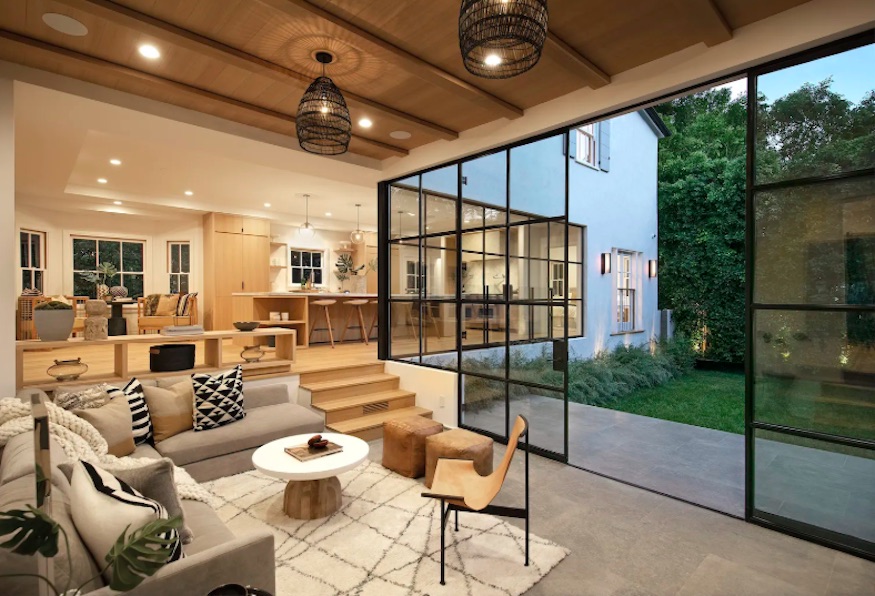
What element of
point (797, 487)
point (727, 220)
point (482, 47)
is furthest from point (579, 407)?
point (727, 220)

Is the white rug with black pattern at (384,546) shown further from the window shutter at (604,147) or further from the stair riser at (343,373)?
the window shutter at (604,147)

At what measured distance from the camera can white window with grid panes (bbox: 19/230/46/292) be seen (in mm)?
7285

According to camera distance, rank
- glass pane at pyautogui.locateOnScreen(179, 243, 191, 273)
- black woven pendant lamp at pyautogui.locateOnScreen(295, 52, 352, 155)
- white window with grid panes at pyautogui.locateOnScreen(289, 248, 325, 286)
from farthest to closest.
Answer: white window with grid panes at pyautogui.locateOnScreen(289, 248, 325, 286)
glass pane at pyautogui.locateOnScreen(179, 243, 191, 273)
black woven pendant lamp at pyautogui.locateOnScreen(295, 52, 352, 155)

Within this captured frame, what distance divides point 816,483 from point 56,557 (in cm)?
353

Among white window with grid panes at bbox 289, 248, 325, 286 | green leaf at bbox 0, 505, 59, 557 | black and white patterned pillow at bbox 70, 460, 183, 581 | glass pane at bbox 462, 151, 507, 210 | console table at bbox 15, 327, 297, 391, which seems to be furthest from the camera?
white window with grid panes at bbox 289, 248, 325, 286

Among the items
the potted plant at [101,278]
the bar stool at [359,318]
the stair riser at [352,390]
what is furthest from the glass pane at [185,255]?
the stair riser at [352,390]

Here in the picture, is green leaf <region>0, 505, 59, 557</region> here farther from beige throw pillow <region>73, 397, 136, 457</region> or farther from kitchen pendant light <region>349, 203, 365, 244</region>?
kitchen pendant light <region>349, 203, 365, 244</region>

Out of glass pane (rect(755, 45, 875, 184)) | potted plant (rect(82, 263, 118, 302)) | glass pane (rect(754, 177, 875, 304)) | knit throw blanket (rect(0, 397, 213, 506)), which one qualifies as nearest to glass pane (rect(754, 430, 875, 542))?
glass pane (rect(754, 177, 875, 304))

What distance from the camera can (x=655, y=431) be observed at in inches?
184

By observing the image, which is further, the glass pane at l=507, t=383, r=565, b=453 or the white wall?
the glass pane at l=507, t=383, r=565, b=453

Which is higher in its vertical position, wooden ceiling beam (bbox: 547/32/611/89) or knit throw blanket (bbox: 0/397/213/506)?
wooden ceiling beam (bbox: 547/32/611/89)

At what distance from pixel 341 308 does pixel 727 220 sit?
24.8 feet

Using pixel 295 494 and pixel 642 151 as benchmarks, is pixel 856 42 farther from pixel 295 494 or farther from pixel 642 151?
pixel 642 151

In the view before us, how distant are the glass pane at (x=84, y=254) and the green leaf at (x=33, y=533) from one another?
8995mm
